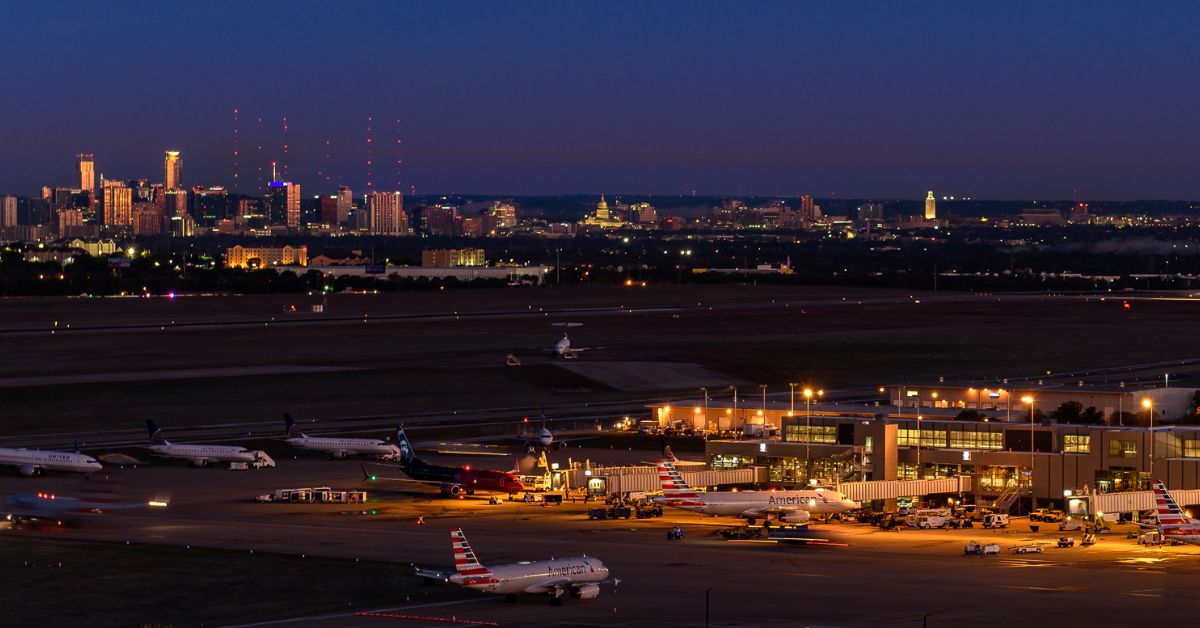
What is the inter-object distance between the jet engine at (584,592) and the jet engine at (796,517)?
20.0 meters

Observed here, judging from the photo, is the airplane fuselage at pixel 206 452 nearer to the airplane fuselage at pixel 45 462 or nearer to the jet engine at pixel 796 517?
the airplane fuselage at pixel 45 462

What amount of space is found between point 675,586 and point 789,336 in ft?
363

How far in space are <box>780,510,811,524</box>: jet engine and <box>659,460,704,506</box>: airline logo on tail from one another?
11.3ft

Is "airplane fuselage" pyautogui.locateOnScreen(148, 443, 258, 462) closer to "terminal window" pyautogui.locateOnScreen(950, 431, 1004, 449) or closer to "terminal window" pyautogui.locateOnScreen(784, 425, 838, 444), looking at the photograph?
"terminal window" pyautogui.locateOnScreen(784, 425, 838, 444)

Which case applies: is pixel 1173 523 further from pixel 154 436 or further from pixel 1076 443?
pixel 154 436

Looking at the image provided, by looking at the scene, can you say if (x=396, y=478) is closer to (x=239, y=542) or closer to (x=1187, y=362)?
(x=239, y=542)

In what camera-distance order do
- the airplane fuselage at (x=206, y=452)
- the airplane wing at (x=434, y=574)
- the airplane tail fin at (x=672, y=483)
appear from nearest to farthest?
the airplane wing at (x=434, y=574), the airplane tail fin at (x=672, y=483), the airplane fuselage at (x=206, y=452)

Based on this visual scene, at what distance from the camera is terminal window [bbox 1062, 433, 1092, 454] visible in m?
76.8

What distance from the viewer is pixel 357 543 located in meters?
64.4

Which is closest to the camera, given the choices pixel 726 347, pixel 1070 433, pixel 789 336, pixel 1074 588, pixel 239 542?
pixel 1074 588

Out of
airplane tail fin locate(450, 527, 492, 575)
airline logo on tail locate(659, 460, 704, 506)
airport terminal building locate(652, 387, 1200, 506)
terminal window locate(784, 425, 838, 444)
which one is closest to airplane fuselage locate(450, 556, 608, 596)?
airplane tail fin locate(450, 527, 492, 575)

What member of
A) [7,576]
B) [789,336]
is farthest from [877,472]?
[789,336]

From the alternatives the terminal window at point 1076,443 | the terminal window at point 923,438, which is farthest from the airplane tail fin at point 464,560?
the terminal window at point 1076,443

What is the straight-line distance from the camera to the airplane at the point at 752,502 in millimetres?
72375
